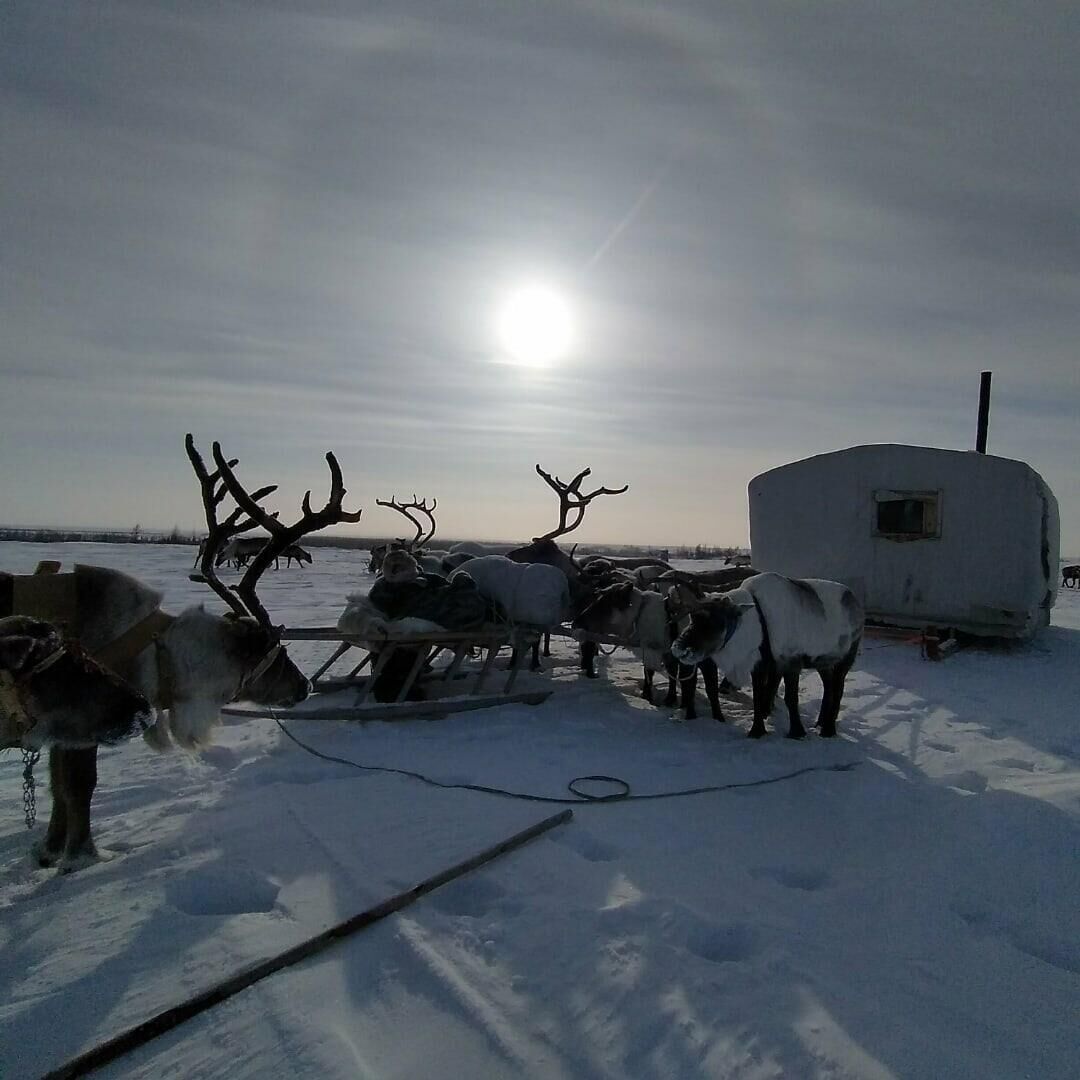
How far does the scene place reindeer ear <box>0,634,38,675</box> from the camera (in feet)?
7.61

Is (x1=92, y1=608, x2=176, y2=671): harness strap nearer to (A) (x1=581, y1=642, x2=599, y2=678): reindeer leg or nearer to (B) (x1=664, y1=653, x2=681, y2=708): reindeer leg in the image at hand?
(B) (x1=664, y1=653, x2=681, y2=708): reindeer leg

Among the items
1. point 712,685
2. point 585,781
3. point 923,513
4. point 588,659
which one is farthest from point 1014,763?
point 923,513

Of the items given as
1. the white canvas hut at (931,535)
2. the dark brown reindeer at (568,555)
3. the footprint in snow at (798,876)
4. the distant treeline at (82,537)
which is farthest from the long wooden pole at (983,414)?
the distant treeline at (82,537)

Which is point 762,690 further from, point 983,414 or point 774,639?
point 983,414

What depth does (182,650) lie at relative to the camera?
3.47 meters

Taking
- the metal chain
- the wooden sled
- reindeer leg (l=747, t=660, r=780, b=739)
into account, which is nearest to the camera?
the metal chain

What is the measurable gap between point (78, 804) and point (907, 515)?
10.7m

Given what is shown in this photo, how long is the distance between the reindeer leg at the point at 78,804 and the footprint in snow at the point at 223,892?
55 cm

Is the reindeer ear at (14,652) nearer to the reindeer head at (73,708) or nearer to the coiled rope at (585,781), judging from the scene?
the reindeer head at (73,708)

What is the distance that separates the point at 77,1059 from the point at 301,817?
1.69 m

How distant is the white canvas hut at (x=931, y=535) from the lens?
9.22 metres

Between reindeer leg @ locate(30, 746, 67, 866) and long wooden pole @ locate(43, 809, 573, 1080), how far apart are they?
57.5 inches

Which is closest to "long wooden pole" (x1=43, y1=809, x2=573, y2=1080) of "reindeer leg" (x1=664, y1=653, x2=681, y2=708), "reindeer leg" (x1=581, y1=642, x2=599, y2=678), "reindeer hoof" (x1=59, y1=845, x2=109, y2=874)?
"reindeer hoof" (x1=59, y1=845, x2=109, y2=874)

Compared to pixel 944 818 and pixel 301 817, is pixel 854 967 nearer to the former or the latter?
pixel 944 818
